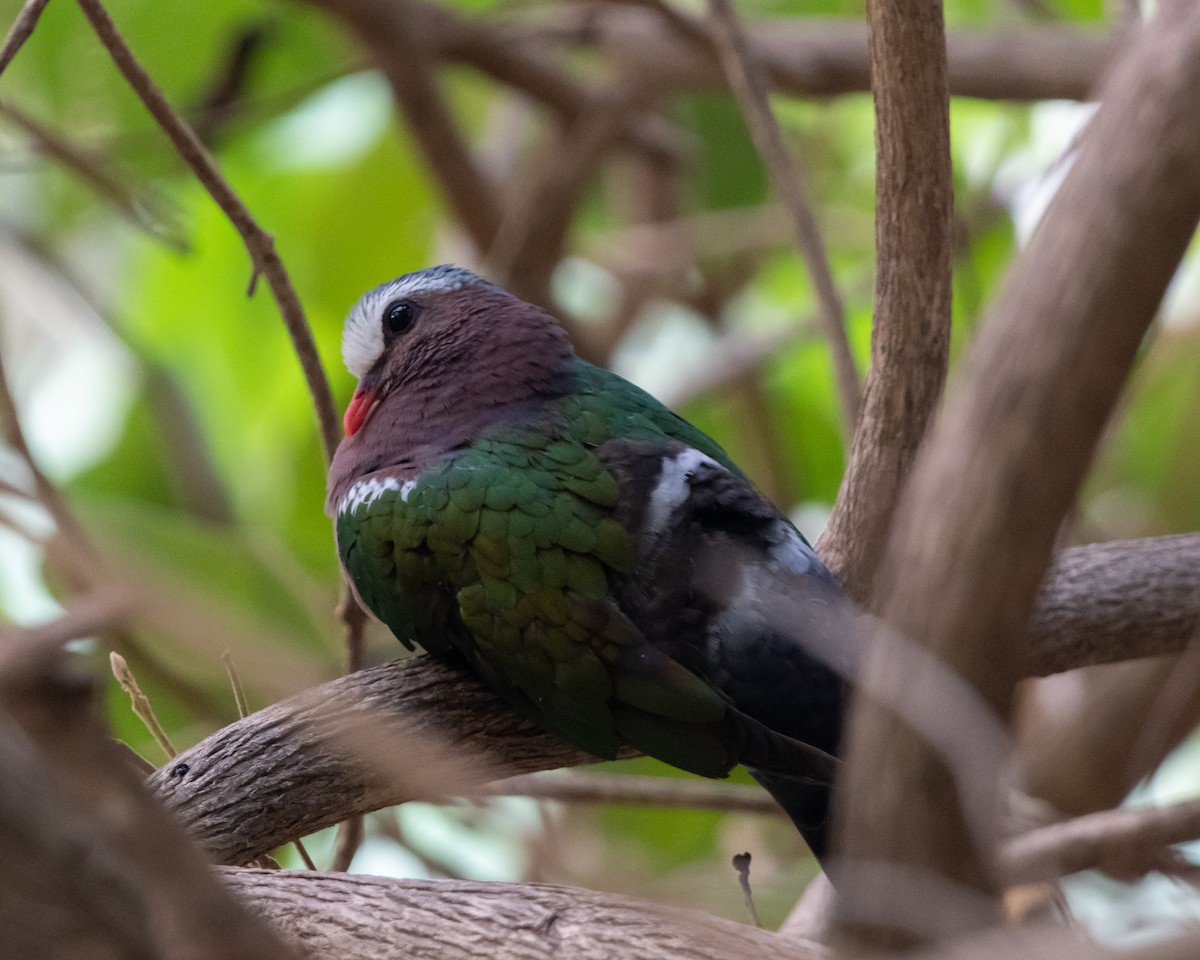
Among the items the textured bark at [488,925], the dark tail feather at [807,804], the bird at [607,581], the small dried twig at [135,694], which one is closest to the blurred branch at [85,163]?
the bird at [607,581]

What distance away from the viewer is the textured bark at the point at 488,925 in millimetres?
1581

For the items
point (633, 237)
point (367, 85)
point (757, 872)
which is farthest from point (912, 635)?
point (367, 85)

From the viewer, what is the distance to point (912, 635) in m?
1.07

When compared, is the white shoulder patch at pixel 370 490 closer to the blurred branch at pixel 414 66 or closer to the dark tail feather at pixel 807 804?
the dark tail feather at pixel 807 804

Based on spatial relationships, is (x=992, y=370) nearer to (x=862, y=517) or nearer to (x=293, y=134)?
(x=862, y=517)

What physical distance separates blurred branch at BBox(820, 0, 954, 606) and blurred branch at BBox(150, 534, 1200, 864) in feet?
1.91

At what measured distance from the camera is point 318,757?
1896mm

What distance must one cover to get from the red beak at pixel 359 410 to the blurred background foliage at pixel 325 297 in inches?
34.9

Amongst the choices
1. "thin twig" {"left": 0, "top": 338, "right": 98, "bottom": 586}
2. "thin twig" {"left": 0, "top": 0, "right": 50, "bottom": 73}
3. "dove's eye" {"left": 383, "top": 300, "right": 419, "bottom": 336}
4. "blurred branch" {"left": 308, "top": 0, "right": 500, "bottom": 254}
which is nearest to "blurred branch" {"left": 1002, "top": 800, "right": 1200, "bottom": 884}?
"dove's eye" {"left": 383, "top": 300, "right": 419, "bottom": 336}

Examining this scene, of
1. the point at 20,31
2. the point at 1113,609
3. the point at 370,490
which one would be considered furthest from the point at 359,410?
the point at 1113,609

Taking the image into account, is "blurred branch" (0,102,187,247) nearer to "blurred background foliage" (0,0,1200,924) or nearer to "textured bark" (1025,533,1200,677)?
"blurred background foliage" (0,0,1200,924)

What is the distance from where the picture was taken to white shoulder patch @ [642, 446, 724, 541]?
2000 millimetres

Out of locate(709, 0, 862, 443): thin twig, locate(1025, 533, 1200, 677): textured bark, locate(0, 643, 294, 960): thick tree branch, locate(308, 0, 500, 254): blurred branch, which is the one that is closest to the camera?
locate(0, 643, 294, 960): thick tree branch

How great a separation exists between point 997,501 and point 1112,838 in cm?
142
